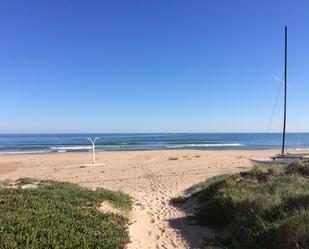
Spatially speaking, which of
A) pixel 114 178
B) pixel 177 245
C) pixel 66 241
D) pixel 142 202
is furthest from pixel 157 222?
pixel 114 178

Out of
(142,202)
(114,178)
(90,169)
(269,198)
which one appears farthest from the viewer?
(90,169)

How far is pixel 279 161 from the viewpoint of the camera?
55.3 feet

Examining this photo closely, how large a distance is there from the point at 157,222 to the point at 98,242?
9.11 feet

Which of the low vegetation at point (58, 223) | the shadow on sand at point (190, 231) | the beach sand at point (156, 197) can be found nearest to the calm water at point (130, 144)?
the beach sand at point (156, 197)

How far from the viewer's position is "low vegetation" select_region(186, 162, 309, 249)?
15.3 ft

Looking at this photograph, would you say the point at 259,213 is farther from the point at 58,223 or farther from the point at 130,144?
the point at 130,144

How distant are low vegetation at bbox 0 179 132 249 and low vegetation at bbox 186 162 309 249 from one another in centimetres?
196

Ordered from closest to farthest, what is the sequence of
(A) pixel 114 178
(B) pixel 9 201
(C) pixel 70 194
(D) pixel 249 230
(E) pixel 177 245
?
(D) pixel 249 230
(E) pixel 177 245
(B) pixel 9 201
(C) pixel 70 194
(A) pixel 114 178

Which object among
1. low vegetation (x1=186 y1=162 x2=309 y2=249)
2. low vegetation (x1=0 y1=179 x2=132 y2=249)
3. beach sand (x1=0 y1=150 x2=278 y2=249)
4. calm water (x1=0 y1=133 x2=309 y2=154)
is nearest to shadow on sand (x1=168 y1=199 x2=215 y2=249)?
beach sand (x1=0 y1=150 x2=278 y2=249)

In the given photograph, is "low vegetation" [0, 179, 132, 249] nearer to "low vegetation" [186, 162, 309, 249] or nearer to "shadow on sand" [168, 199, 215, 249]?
"shadow on sand" [168, 199, 215, 249]

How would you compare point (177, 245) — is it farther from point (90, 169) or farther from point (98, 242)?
point (90, 169)

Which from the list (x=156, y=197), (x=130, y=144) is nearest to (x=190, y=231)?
(x=156, y=197)

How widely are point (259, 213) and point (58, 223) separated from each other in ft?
11.6

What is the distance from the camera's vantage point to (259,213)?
606cm
